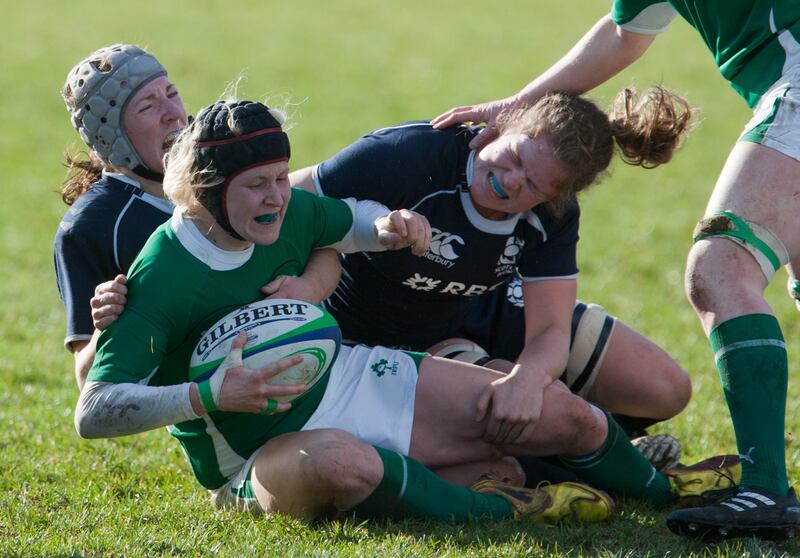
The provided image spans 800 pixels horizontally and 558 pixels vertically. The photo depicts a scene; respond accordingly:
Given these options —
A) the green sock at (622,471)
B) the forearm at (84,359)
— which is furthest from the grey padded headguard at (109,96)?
the green sock at (622,471)

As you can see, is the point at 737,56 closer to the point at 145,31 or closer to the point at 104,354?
the point at 104,354

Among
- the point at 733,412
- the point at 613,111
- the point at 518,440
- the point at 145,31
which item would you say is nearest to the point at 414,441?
the point at 518,440

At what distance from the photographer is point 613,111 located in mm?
4434

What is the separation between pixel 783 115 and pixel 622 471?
1434mm

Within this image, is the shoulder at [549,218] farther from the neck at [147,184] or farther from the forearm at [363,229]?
the neck at [147,184]

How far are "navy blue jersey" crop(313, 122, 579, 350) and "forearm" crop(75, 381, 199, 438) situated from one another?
3.84ft

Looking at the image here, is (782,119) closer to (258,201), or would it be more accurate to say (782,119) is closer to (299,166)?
(258,201)

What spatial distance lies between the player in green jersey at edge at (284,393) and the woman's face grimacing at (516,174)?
1.12 feet

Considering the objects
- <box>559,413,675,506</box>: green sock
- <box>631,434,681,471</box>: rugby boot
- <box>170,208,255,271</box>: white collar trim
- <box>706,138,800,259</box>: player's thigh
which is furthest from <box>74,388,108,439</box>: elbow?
<box>631,434,681,471</box>: rugby boot

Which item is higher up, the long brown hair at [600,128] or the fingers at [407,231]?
the long brown hair at [600,128]

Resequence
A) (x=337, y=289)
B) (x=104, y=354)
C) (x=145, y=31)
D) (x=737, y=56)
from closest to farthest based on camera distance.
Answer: (x=104, y=354) → (x=737, y=56) → (x=337, y=289) → (x=145, y=31)

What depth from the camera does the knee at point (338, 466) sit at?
384cm

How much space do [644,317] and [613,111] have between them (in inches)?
150

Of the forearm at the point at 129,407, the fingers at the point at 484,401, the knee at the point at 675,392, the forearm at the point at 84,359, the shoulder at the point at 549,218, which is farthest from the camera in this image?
the knee at the point at 675,392
